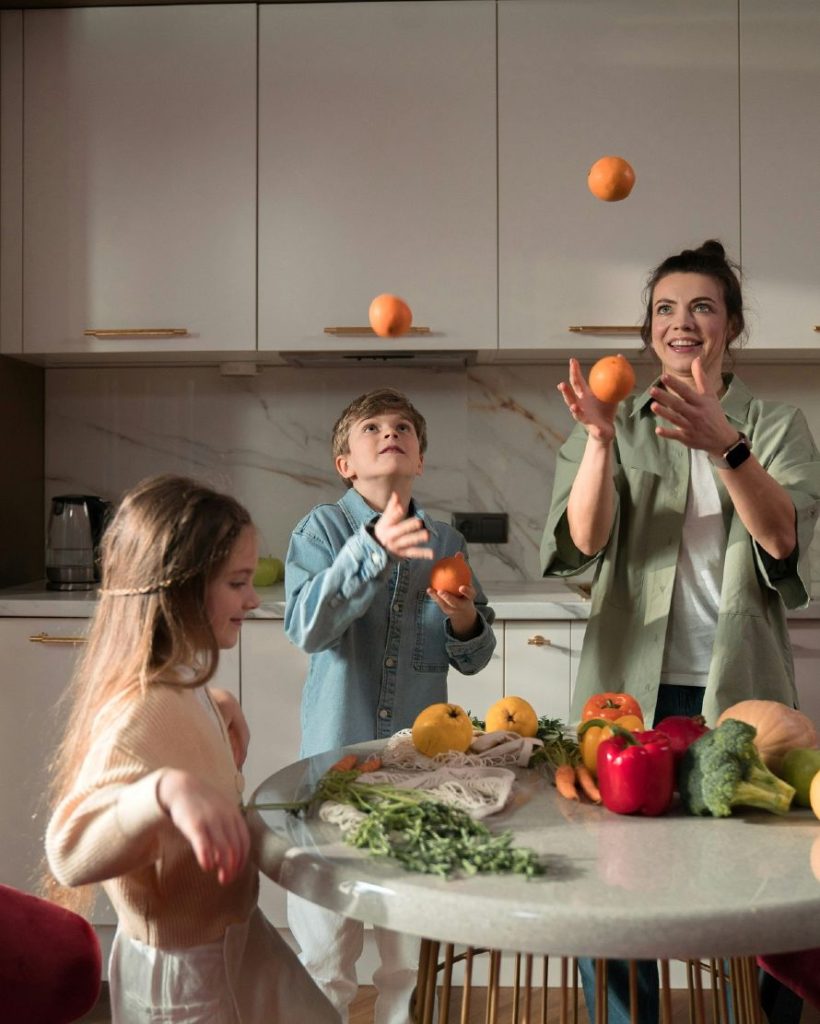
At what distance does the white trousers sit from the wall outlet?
5.07ft

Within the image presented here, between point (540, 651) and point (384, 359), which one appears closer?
point (540, 651)

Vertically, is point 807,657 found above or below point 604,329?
below

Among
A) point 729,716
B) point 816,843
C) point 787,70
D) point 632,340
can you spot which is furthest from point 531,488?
point 816,843

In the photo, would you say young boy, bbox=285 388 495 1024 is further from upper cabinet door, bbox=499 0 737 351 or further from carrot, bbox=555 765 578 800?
upper cabinet door, bbox=499 0 737 351

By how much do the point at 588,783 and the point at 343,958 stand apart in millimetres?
838

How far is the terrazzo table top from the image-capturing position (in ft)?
3.12

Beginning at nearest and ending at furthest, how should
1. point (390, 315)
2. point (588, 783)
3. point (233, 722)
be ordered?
1. point (588, 783)
2. point (233, 722)
3. point (390, 315)

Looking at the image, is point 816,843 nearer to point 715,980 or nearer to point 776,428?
point 715,980

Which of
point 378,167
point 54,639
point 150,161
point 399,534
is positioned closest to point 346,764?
point 399,534

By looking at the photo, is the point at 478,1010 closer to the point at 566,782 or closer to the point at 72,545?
the point at 566,782

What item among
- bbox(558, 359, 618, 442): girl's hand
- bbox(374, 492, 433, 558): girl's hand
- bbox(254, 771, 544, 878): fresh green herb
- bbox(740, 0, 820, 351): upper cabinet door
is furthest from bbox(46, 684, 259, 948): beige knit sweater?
bbox(740, 0, 820, 351): upper cabinet door

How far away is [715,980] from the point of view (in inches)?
54.0

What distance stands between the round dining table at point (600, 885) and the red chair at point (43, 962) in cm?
33

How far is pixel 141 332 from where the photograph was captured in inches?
118
